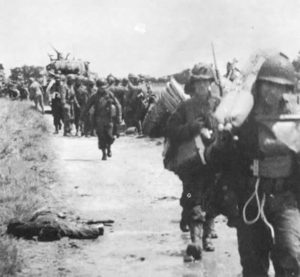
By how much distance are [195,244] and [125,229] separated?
8.44ft

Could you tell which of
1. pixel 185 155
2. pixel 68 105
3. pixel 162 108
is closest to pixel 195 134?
pixel 185 155

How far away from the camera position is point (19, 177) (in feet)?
41.9

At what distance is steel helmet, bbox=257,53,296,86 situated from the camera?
5.40 m

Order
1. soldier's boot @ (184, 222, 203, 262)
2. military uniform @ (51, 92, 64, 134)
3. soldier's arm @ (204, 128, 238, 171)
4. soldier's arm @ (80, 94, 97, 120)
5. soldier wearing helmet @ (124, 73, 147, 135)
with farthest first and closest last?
1. soldier wearing helmet @ (124, 73, 147, 135)
2. military uniform @ (51, 92, 64, 134)
3. soldier's arm @ (80, 94, 97, 120)
4. soldier's boot @ (184, 222, 203, 262)
5. soldier's arm @ (204, 128, 238, 171)

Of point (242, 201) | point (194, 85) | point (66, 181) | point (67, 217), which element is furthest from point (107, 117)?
point (242, 201)

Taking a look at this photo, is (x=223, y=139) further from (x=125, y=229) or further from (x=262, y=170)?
(x=125, y=229)

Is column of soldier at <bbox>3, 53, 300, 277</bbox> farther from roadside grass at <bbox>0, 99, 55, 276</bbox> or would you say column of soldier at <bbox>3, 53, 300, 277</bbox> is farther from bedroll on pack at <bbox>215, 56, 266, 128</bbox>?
roadside grass at <bbox>0, 99, 55, 276</bbox>

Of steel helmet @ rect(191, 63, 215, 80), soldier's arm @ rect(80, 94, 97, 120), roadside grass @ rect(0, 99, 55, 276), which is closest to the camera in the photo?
roadside grass @ rect(0, 99, 55, 276)

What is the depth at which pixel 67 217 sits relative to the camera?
988 cm

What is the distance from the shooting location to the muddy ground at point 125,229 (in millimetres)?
7695

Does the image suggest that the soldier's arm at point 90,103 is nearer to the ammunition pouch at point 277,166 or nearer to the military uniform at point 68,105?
the military uniform at point 68,105

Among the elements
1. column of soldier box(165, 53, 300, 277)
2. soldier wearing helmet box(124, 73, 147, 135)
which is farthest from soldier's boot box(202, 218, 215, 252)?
soldier wearing helmet box(124, 73, 147, 135)

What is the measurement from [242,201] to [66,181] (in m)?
8.88

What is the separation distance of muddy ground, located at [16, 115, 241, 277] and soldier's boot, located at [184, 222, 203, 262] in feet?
0.32
